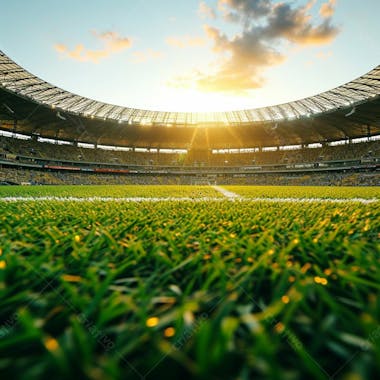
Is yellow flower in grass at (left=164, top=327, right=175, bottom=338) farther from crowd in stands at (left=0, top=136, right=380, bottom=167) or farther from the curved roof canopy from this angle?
crowd in stands at (left=0, top=136, right=380, bottom=167)

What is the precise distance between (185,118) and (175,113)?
91.7 inches

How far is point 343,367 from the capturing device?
49 cm

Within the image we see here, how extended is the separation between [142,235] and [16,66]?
3929 cm

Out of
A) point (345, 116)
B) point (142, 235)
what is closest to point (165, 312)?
point (142, 235)

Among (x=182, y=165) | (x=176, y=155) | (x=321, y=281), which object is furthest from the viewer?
(x=176, y=155)

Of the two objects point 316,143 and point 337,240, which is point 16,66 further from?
point 316,143

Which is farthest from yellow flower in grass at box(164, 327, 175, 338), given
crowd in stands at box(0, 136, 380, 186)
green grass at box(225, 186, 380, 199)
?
crowd in stands at box(0, 136, 380, 186)

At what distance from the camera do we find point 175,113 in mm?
50844

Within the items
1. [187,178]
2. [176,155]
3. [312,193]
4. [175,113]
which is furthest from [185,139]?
[312,193]

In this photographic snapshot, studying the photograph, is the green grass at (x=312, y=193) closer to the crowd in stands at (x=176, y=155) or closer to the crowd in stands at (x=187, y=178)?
the crowd in stands at (x=187, y=178)

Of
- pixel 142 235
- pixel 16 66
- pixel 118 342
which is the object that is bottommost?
pixel 142 235

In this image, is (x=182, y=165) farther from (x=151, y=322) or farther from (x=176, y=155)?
(x=151, y=322)

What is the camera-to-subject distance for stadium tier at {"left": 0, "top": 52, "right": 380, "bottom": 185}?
35.5m

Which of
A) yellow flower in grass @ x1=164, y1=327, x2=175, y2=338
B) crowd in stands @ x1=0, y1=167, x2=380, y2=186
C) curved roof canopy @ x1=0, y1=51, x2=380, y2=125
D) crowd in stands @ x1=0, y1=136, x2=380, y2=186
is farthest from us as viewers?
crowd in stands @ x1=0, y1=136, x2=380, y2=186
